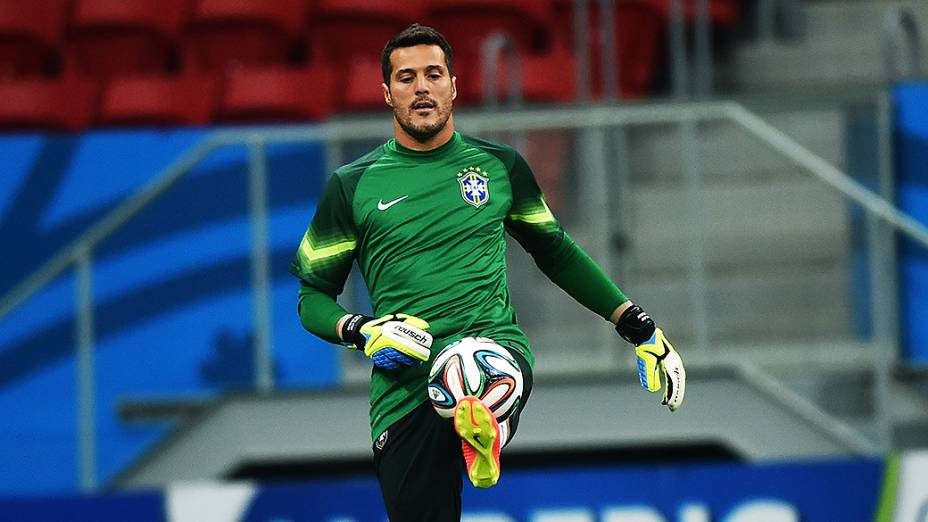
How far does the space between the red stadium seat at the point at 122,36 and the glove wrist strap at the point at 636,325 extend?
545cm

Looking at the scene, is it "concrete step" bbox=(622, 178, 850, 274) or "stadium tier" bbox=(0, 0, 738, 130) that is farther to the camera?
"stadium tier" bbox=(0, 0, 738, 130)

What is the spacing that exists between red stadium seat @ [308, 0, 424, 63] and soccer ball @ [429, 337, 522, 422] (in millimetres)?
5179

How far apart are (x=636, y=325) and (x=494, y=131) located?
3.20 m

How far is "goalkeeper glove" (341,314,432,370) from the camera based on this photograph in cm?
416

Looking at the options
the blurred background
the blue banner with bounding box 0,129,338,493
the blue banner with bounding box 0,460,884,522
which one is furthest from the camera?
the blue banner with bounding box 0,129,338,493

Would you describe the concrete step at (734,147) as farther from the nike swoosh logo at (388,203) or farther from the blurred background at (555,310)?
the nike swoosh logo at (388,203)

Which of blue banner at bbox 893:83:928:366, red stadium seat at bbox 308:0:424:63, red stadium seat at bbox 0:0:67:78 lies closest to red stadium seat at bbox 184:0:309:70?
red stadium seat at bbox 308:0:424:63

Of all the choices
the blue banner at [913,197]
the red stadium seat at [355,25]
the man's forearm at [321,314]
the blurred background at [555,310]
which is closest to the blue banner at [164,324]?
the blurred background at [555,310]

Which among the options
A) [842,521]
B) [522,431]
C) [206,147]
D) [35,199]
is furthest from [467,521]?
[35,199]

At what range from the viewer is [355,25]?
9.41 meters

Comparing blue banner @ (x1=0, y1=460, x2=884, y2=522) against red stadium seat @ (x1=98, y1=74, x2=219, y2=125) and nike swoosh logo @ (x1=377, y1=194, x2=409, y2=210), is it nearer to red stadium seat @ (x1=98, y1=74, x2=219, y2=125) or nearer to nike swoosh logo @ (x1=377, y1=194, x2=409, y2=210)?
red stadium seat @ (x1=98, y1=74, x2=219, y2=125)

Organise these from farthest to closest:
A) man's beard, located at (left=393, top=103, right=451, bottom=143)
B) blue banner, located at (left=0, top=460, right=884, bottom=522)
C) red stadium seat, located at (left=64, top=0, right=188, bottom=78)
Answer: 1. red stadium seat, located at (left=64, top=0, right=188, bottom=78)
2. blue banner, located at (left=0, top=460, right=884, bottom=522)
3. man's beard, located at (left=393, top=103, right=451, bottom=143)

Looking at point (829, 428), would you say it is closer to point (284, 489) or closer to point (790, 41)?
point (284, 489)

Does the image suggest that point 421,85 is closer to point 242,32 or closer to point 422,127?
point 422,127
